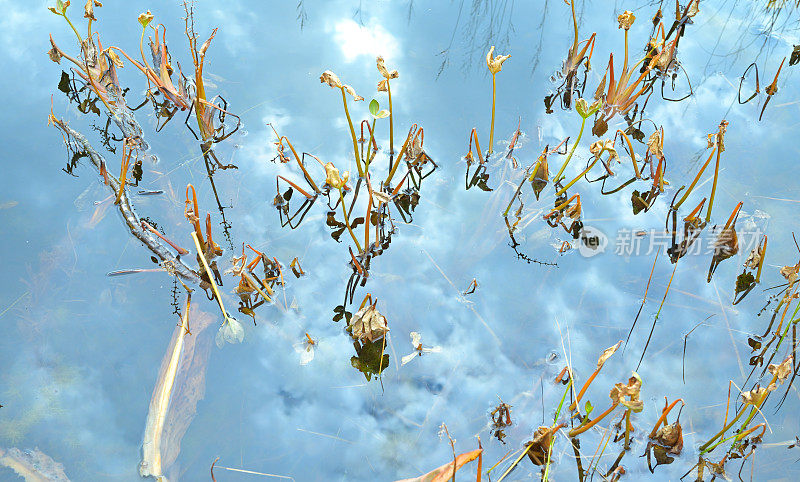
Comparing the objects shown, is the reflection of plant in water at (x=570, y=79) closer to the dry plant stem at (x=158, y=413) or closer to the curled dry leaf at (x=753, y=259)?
the curled dry leaf at (x=753, y=259)

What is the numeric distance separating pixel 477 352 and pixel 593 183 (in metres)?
0.85

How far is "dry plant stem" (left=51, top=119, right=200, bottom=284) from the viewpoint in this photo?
1800mm

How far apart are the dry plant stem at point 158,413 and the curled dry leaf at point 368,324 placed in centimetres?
49

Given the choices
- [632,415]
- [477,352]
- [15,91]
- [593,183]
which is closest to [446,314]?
[477,352]

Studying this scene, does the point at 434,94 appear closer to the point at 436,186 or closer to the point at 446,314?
the point at 436,186

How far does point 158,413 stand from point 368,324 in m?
0.60

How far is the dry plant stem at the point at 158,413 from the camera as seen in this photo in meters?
1.45

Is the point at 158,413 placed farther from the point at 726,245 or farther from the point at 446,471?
the point at 726,245

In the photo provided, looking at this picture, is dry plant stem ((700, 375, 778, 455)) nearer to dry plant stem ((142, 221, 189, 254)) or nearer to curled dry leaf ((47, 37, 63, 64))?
dry plant stem ((142, 221, 189, 254))

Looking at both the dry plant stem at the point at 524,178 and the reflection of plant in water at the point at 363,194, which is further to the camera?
the dry plant stem at the point at 524,178

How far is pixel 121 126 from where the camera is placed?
2227 mm

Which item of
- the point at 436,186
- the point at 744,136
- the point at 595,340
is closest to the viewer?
the point at 595,340

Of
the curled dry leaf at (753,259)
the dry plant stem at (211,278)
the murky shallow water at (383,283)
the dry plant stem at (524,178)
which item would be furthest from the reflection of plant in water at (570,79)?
the dry plant stem at (211,278)

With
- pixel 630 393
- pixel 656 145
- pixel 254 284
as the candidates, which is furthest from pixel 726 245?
pixel 254 284
